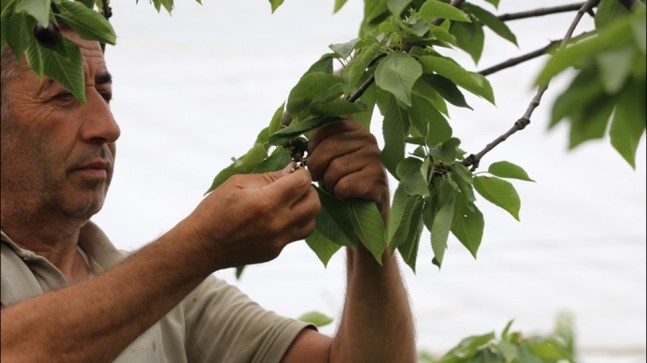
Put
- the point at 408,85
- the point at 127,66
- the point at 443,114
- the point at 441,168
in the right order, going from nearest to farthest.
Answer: the point at 408,85
the point at 441,168
the point at 443,114
the point at 127,66

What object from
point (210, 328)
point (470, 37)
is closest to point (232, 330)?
point (210, 328)

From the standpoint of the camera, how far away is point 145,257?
2195 millimetres

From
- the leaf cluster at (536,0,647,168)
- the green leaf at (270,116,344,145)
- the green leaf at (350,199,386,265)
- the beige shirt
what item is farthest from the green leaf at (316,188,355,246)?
the leaf cluster at (536,0,647,168)

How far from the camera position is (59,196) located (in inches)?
99.9

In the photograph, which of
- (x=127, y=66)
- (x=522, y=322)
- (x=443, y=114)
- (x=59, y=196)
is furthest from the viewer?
(x=522, y=322)

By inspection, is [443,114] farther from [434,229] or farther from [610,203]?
[610,203]

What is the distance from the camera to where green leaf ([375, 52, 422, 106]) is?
6.39 feet

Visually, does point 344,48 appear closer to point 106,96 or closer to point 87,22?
point 87,22

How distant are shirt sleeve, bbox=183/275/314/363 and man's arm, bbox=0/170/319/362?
0.56m

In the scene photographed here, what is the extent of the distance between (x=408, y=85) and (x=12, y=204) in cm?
100

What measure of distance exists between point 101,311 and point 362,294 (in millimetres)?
580

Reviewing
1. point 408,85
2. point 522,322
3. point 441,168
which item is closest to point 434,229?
A: point 441,168

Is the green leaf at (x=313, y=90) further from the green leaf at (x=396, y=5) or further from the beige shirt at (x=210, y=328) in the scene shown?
the beige shirt at (x=210, y=328)

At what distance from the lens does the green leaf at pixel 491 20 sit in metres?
2.70
